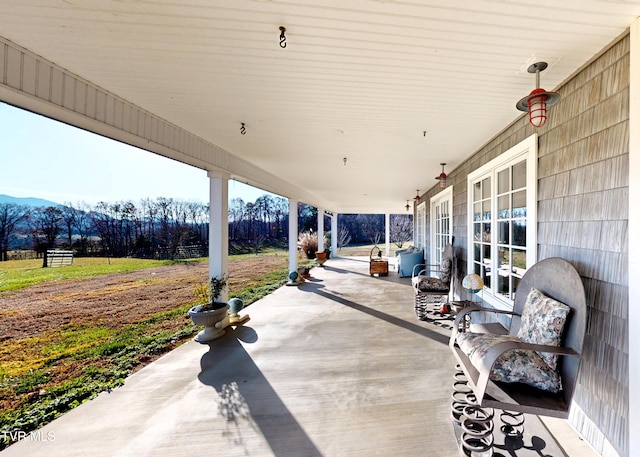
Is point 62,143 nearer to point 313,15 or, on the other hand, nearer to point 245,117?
point 245,117

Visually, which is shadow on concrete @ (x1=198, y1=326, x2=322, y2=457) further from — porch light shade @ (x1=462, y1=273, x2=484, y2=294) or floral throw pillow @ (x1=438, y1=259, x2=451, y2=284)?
floral throw pillow @ (x1=438, y1=259, x2=451, y2=284)

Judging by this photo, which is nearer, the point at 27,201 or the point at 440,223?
the point at 27,201

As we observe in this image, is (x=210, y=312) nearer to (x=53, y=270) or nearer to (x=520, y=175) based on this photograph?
(x=53, y=270)

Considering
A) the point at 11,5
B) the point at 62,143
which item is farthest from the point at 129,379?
the point at 62,143

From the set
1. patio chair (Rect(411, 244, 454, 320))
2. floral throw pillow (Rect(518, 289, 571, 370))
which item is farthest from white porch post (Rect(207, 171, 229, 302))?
floral throw pillow (Rect(518, 289, 571, 370))

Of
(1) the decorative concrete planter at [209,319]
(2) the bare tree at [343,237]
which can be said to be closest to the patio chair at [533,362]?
(1) the decorative concrete planter at [209,319]

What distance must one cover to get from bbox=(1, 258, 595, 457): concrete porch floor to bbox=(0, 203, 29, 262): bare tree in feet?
8.71

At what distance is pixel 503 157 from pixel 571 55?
1.42 meters

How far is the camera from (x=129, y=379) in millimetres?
2465

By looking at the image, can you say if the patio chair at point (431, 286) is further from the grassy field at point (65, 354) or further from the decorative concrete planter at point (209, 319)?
the grassy field at point (65, 354)

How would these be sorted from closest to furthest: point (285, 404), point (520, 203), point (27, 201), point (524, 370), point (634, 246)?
1. point (634, 246)
2. point (524, 370)
3. point (285, 404)
4. point (520, 203)
5. point (27, 201)

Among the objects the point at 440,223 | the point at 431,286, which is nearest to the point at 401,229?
A: the point at 440,223

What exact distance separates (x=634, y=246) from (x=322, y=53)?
2.26 metres

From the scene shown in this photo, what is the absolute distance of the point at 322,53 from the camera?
1.72 metres
